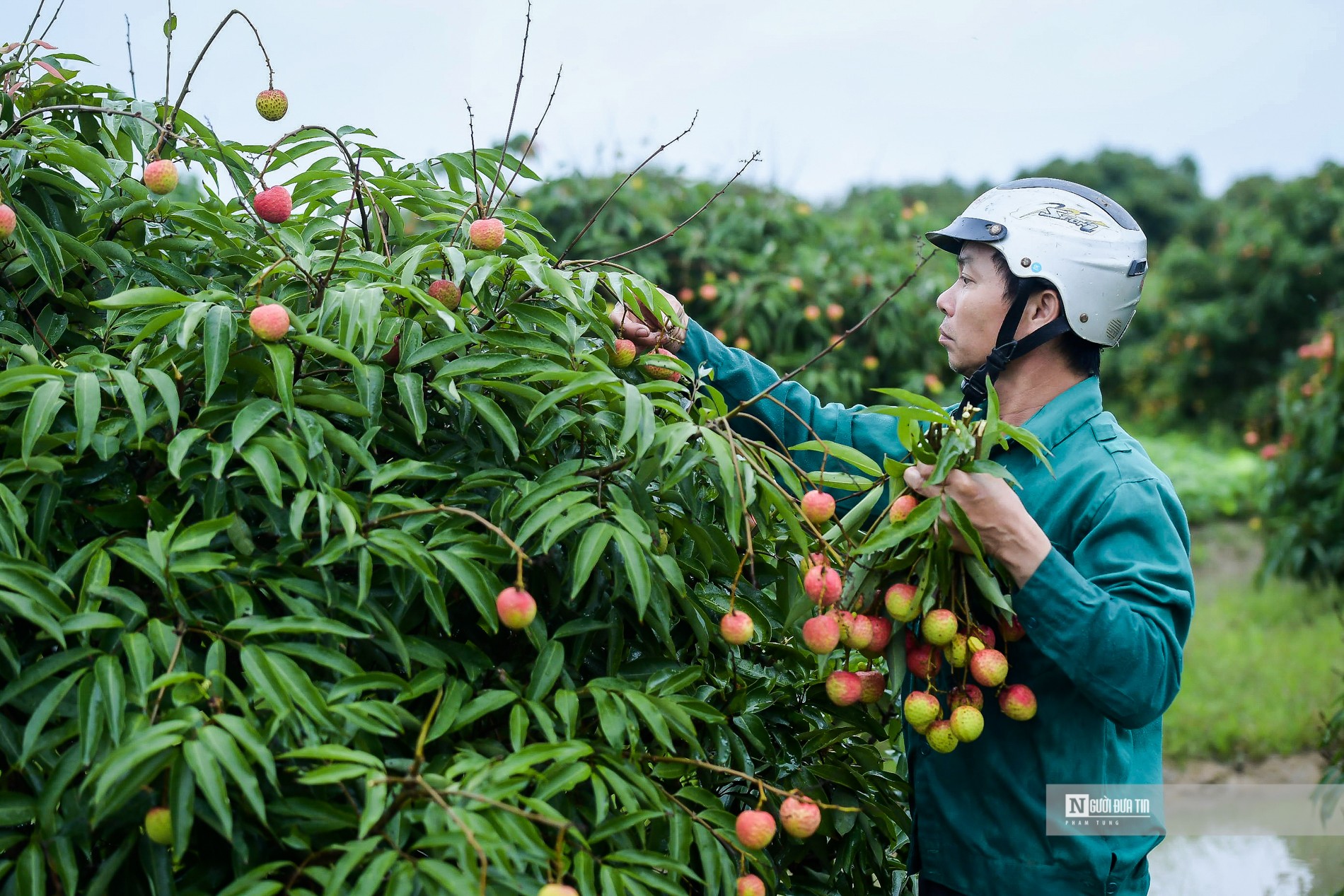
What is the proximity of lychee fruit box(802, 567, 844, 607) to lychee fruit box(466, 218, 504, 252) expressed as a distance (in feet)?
2.30

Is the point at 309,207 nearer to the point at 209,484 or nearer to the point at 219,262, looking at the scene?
the point at 219,262

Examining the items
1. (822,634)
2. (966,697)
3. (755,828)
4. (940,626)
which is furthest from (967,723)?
(755,828)

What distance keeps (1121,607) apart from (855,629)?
411 mm

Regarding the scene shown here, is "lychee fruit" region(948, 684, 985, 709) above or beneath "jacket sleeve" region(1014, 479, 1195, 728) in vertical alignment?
beneath

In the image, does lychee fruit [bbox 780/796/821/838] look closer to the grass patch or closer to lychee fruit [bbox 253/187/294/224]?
lychee fruit [bbox 253/187/294/224]

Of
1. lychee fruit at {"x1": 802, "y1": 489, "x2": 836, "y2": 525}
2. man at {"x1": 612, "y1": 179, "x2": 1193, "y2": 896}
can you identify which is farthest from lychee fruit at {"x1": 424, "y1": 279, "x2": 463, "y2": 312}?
lychee fruit at {"x1": 802, "y1": 489, "x2": 836, "y2": 525}

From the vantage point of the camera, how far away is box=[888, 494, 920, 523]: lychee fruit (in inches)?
69.3

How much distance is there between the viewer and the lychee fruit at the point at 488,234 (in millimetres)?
1812

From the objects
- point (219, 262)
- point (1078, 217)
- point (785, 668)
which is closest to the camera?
point (219, 262)

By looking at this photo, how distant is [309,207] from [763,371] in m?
1.01

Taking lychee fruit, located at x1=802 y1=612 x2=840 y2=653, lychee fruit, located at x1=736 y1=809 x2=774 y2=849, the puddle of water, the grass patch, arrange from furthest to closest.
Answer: the grass patch, the puddle of water, lychee fruit, located at x1=802 y1=612 x2=840 y2=653, lychee fruit, located at x1=736 y1=809 x2=774 y2=849

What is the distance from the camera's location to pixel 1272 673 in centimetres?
603

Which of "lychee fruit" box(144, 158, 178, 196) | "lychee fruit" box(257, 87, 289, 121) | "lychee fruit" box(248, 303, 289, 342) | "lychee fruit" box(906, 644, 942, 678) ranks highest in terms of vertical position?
"lychee fruit" box(257, 87, 289, 121)

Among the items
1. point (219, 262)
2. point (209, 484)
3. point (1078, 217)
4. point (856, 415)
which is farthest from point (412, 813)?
point (1078, 217)
